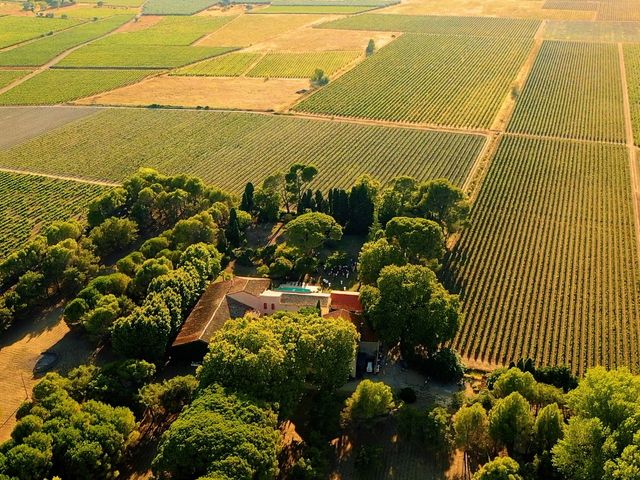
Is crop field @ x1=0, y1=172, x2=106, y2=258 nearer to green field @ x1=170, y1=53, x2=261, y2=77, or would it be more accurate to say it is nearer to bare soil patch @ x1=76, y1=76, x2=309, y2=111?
bare soil patch @ x1=76, y1=76, x2=309, y2=111

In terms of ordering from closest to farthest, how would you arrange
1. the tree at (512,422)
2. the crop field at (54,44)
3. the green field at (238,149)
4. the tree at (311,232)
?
the tree at (512,422) < the tree at (311,232) < the green field at (238,149) < the crop field at (54,44)

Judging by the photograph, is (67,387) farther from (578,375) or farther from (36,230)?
(578,375)

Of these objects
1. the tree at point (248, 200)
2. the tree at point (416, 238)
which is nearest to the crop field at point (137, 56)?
the tree at point (248, 200)

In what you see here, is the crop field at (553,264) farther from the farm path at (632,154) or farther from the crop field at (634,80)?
the crop field at (634,80)

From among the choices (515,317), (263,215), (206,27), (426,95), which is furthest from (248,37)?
(515,317)

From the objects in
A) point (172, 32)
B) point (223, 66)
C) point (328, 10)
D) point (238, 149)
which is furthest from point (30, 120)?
point (328, 10)
